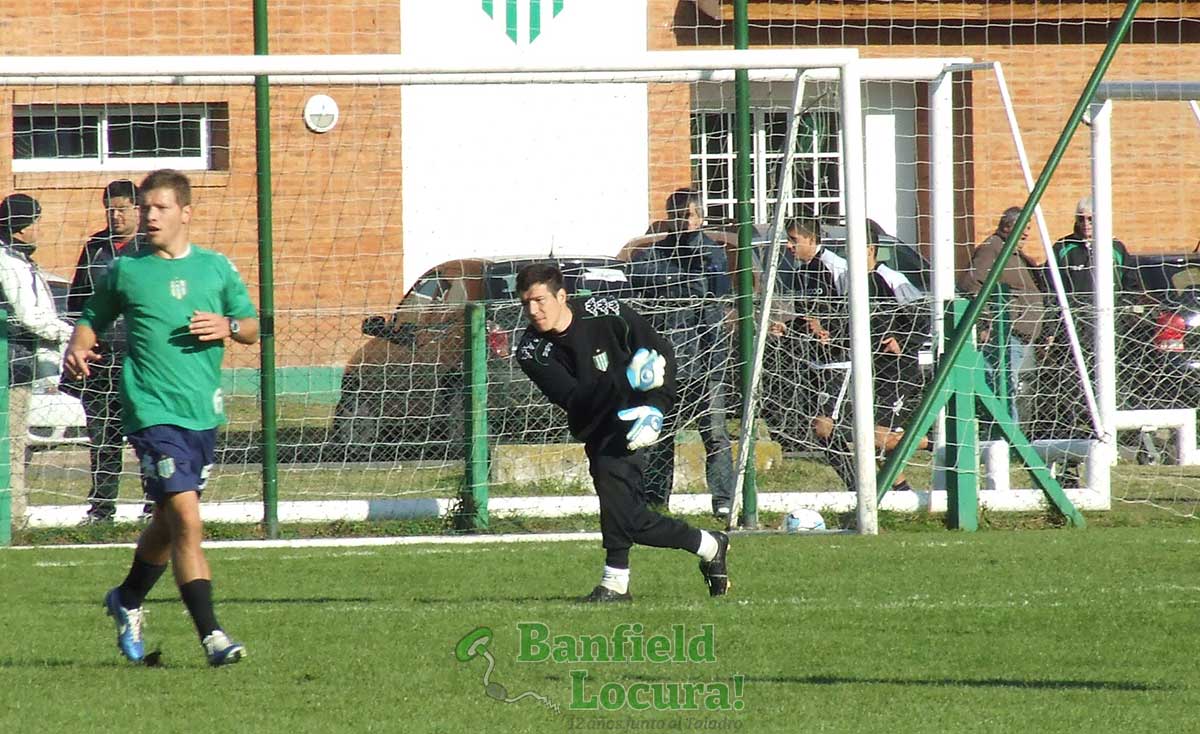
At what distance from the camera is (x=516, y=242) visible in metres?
14.6

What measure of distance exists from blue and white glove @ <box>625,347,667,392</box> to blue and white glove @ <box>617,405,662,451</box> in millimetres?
101

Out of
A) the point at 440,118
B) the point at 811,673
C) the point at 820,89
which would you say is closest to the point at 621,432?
the point at 811,673

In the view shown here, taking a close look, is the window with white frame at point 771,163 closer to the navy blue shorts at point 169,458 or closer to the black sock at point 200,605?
the navy blue shorts at point 169,458

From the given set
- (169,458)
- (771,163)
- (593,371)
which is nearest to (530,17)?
(771,163)

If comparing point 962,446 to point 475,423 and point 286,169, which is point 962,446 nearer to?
point 475,423

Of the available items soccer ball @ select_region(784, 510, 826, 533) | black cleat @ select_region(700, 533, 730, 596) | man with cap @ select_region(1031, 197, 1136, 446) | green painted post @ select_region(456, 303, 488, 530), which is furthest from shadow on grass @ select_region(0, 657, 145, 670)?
man with cap @ select_region(1031, 197, 1136, 446)

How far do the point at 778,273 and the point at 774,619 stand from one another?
4528mm

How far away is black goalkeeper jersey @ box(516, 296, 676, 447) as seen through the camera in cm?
782

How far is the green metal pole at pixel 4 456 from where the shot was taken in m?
10.6

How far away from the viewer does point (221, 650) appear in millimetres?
6258

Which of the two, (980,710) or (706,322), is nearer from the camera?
(980,710)

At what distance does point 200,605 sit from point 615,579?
2065mm

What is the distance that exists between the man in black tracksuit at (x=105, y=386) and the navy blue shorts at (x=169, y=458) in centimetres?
478

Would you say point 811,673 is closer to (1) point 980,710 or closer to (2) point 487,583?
(1) point 980,710
